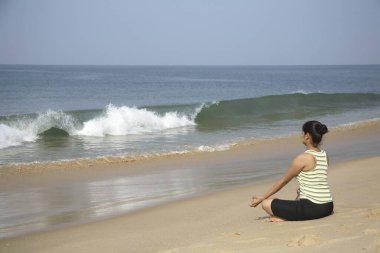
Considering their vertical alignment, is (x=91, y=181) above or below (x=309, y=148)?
below

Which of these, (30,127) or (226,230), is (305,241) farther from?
(30,127)

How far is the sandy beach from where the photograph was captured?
4141 mm

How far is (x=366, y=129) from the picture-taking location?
1734cm

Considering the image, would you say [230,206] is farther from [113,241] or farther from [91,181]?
Answer: [91,181]

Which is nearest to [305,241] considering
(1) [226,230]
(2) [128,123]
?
(1) [226,230]

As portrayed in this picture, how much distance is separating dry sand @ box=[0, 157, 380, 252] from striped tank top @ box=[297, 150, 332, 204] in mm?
238

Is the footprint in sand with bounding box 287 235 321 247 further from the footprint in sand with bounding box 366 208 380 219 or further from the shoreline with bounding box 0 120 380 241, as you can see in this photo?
the shoreline with bounding box 0 120 380 241

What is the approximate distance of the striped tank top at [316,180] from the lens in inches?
191

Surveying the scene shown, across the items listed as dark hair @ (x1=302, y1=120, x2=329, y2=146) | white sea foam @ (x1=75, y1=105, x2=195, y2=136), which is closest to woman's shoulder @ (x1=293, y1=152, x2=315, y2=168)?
dark hair @ (x1=302, y1=120, x2=329, y2=146)

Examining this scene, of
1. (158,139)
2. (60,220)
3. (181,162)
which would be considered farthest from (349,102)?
(60,220)

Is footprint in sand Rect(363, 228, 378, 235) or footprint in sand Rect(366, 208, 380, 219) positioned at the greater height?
footprint in sand Rect(363, 228, 378, 235)

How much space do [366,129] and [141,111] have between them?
9.18 metres

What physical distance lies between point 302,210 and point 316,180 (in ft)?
1.08

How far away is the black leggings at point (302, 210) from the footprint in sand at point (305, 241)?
2.24 ft
